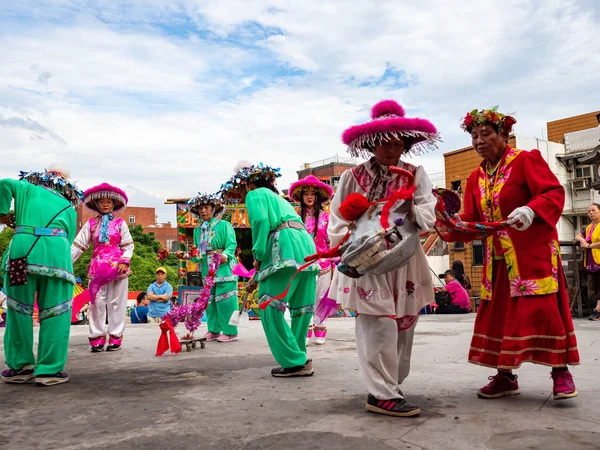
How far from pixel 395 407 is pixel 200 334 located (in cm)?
580

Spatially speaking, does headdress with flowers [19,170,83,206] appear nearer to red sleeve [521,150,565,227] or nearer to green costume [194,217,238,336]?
green costume [194,217,238,336]

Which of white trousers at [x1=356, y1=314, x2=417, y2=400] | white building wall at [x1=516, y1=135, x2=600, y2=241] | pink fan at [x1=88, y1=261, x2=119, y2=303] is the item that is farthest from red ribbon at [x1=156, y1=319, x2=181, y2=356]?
white building wall at [x1=516, y1=135, x2=600, y2=241]

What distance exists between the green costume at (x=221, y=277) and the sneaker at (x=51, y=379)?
9.99 feet

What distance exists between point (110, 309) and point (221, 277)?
148 centimetres

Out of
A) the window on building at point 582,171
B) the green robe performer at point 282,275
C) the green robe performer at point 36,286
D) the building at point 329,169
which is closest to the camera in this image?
the green robe performer at point 36,286

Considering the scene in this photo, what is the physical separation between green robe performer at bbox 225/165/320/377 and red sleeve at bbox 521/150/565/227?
202cm

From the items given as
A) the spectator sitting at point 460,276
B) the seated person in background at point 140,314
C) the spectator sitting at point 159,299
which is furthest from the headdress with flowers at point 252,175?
the spectator sitting at point 460,276

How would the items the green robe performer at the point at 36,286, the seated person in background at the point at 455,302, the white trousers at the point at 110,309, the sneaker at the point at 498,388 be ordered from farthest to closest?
the seated person in background at the point at 455,302 → the white trousers at the point at 110,309 → the green robe performer at the point at 36,286 → the sneaker at the point at 498,388

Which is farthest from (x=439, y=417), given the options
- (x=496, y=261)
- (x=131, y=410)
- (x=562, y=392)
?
(x=131, y=410)

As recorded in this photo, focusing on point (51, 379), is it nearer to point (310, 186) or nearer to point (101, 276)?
point (101, 276)

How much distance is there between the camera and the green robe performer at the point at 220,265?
24.8 feet

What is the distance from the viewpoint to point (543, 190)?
3.51m

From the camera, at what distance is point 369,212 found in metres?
3.40

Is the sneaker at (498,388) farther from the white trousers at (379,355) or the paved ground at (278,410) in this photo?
the white trousers at (379,355)
